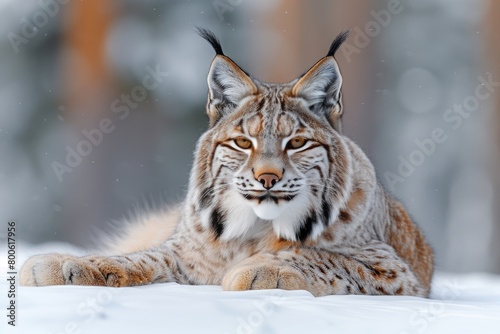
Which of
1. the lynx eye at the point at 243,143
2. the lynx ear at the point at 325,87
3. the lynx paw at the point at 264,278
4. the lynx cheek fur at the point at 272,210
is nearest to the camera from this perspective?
the lynx paw at the point at 264,278

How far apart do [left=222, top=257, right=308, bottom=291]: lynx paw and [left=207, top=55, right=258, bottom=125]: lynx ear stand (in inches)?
40.3

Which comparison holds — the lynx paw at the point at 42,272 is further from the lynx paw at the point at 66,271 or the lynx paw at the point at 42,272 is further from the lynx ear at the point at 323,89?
the lynx ear at the point at 323,89

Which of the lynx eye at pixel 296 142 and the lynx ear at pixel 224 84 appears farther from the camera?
the lynx ear at pixel 224 84

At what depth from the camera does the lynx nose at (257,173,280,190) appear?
Answer: 14.0 ft

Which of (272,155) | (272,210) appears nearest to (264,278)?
(272,210)

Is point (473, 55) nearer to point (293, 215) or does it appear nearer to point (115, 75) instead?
point (115, 75)

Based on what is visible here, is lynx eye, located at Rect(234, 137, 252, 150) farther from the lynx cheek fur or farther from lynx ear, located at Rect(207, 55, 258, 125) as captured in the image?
lynx ear, located at Rect(207, 55, 258, 125)

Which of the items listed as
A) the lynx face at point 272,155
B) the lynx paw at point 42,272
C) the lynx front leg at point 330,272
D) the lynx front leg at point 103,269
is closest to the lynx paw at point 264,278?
the lynx front leg at point 330,272

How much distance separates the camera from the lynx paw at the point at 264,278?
413 centimetres

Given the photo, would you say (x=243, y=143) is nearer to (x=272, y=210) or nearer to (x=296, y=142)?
(x=296, y=142)

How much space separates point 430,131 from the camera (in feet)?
49.1

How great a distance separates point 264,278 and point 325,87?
1.23m

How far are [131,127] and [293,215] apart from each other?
29.4ft

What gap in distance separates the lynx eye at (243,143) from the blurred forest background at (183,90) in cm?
567
